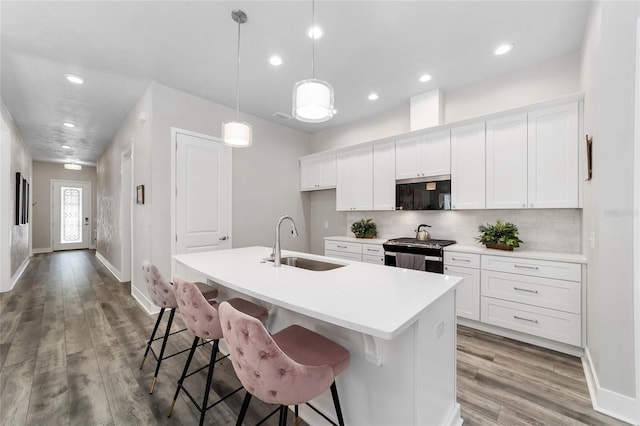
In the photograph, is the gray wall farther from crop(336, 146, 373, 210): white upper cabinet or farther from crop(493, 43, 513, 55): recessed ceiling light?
crop(493, 43, 513, 55): recessed ceiling light

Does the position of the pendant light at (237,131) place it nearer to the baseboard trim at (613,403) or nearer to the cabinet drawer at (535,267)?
the cabinet drawer at (535,267)

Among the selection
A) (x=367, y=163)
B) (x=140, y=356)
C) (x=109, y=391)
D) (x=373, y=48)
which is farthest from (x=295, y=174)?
(x=109, y=391)

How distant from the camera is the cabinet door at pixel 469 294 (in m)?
2.95

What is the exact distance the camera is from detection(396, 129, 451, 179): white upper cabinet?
3.42 m

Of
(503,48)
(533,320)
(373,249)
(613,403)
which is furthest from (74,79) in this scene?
(613,403)

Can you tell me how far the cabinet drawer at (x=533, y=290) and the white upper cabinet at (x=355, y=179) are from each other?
1.89 meters

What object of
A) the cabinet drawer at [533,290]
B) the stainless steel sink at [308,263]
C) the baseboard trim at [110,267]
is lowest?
the baseboard trim at [110,267]

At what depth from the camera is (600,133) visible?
1820 mm

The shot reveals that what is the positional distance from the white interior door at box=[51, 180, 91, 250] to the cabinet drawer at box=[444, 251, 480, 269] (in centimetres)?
1117

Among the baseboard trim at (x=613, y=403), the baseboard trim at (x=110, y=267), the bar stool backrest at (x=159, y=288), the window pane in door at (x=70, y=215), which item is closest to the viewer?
the baseboard trim at (x=613, y=403)

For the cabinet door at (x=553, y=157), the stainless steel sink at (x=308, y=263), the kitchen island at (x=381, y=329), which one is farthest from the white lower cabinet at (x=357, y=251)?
the kitchen island at (x=381, y=329)

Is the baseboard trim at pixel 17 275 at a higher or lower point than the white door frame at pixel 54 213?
lower

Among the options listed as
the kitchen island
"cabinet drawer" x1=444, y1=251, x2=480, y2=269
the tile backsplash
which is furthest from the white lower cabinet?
the kitchen island

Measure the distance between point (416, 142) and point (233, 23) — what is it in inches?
99.5
